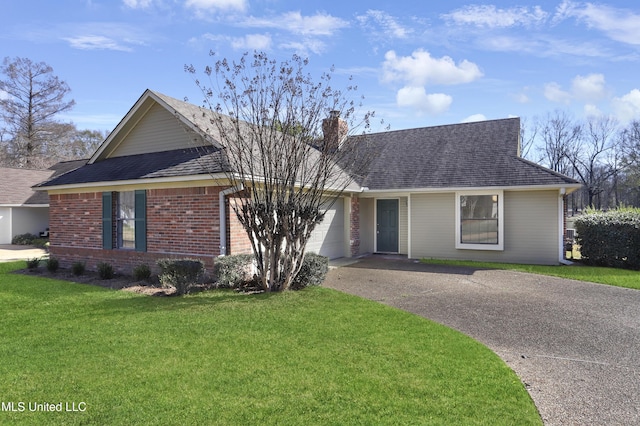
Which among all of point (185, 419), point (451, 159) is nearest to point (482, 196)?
point (451, 159)

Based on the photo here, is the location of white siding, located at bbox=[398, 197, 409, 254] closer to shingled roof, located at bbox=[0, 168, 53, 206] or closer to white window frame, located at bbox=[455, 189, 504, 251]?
white window frame, located at bbox=[455, 189, 504, 251]

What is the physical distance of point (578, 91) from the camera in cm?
3791

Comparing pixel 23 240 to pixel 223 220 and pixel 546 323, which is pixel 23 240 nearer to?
pixel 223 220

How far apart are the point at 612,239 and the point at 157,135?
46.8ft

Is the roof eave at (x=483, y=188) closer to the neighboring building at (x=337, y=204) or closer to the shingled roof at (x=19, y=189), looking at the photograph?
the neighboring building at (x=337, y=204)

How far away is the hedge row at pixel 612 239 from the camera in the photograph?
38.7 ft

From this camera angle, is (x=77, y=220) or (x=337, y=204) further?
(x=337, y=204)

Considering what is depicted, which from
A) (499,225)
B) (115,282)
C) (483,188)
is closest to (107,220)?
(115,282)

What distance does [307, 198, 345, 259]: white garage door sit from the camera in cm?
1278

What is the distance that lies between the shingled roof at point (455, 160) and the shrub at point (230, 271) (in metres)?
5.43

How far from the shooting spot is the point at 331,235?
13734 millimetres

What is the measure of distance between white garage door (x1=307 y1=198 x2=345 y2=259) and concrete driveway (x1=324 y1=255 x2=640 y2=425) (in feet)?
4.48

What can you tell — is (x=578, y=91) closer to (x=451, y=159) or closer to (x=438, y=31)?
(x=451, y=159)

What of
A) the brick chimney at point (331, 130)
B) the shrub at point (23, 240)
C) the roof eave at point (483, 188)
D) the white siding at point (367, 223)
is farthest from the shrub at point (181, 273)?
the shrub at point (23, 240)
